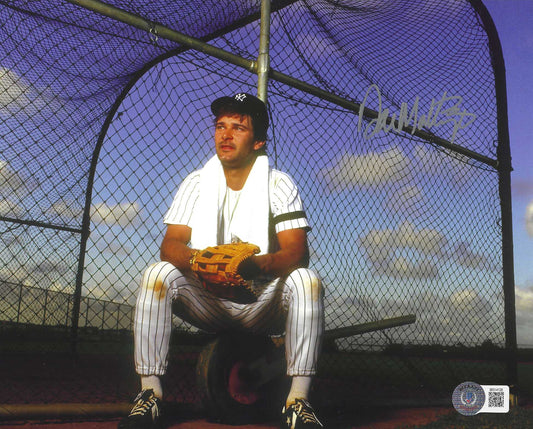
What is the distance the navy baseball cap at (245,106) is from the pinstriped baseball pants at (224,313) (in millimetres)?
814

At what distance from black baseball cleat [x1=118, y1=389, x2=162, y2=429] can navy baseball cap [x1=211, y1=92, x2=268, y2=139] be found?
4.42ft

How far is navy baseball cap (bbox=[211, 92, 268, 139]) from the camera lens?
272 centimetres

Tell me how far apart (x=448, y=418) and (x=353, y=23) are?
10.2ft

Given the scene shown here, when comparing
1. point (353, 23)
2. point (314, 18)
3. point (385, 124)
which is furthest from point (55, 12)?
point (385, 124)

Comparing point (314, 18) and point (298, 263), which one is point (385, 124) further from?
point (298, 263)

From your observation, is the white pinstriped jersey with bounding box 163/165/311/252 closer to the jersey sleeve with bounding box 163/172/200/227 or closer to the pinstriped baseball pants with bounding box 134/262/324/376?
the jersey sleeve with bounding box 163/172/200/227

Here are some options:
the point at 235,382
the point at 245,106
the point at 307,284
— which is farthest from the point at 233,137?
the point at 235,382

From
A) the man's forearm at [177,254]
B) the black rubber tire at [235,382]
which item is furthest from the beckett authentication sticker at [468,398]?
the man's forearm at [177,254]

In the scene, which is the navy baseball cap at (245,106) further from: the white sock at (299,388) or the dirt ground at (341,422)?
the dirt ground at (341,422)

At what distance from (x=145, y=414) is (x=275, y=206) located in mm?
1102

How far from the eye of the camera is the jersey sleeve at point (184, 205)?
2680mm

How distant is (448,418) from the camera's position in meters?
3.29

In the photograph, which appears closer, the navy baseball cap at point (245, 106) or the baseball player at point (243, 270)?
the baseball player at point (243, 270)

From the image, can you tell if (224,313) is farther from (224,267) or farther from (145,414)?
(145,414)
